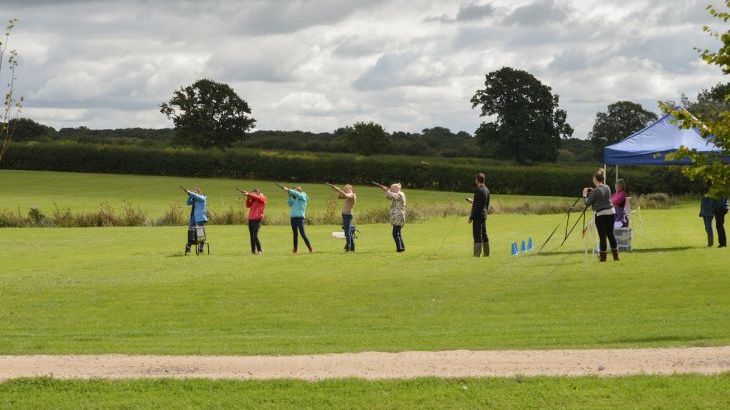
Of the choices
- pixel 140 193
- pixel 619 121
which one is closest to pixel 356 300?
pixel 140 193

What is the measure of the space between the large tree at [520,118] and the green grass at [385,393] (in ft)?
284

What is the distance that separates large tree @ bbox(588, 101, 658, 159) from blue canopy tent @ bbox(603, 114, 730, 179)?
81.4 meters

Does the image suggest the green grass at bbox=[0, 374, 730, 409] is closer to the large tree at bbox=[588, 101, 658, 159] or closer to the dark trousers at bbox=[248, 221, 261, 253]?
the dark trousers at bbox=[248, 221, 261, 253]

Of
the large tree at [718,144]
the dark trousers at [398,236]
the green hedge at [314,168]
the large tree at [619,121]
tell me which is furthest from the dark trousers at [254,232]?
the large tree at [619,121]

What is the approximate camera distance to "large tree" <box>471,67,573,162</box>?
96875mm

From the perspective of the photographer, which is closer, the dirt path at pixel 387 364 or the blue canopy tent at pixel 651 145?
the dirt path at pixel 387 364

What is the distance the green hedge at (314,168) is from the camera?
79.2m

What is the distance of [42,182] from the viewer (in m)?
77.4

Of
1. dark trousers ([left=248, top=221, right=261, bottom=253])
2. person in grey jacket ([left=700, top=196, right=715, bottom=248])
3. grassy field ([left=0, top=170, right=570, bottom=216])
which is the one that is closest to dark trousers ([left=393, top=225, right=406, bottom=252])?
dark trousers ([left=248, top=221, right=261, bottom=253])

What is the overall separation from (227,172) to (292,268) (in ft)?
194

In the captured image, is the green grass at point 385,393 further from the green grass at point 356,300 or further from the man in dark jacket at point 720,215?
the man in dark jacket at point 720,215

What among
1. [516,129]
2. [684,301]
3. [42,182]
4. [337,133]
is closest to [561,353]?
[684,301]

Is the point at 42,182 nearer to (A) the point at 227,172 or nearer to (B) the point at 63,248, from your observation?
(A) the point at 227,172

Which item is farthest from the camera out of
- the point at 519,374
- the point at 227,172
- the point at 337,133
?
the point at 337,133
